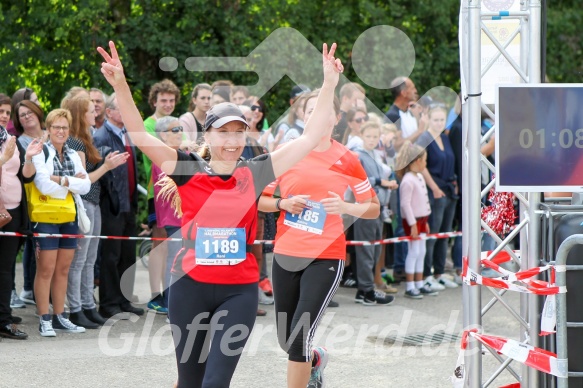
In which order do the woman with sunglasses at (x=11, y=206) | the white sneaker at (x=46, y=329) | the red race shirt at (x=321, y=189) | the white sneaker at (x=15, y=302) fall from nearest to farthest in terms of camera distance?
the red race shirt at (x=321, y=189)
the woman with sunglasses at (x=11, y=206)
the white sneaker at (x=46, y=329)
the white sneaker at (x=15, y=302)

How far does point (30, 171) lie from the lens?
26.5 feet

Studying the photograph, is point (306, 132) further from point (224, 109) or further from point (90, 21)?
point (90, 21)

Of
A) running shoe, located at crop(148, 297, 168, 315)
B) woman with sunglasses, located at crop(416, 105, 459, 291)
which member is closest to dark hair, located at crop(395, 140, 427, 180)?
Answer: woman with sunglasses, located at crop(416, 105, 459, 291)

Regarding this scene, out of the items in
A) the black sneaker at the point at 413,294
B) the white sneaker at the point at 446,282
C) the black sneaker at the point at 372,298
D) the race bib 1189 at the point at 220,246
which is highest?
the race bib 1189 at the point at 220,246

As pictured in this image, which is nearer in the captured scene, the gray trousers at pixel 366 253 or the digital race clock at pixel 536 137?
the digital race clock at pixel 536 137

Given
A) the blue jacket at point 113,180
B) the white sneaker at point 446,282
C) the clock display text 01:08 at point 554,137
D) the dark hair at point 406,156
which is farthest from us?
the white sneaker at point 446,282

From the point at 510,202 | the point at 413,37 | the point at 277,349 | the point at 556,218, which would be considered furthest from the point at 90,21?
the point at 556,218

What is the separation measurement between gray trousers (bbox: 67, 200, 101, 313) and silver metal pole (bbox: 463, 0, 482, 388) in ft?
13.2

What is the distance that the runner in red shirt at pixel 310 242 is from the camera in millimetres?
6082

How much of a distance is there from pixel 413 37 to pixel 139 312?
9163 mm

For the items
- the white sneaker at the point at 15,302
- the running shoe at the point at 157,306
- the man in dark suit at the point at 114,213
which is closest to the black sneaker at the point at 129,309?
the man in dark suit at the point at 114,213

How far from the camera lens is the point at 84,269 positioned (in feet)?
29.1

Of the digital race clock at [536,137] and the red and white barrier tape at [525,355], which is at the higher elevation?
the digital race clock at [536,137]

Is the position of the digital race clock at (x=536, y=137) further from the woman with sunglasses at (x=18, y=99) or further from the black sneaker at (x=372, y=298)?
the black sneaker at (x=372, y=298)
